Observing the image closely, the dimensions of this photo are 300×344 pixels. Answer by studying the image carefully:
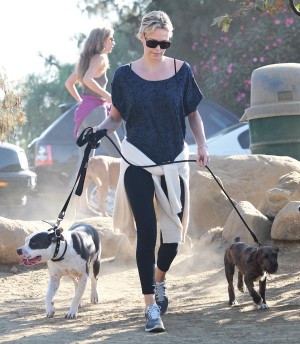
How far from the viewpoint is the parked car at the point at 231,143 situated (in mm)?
15078

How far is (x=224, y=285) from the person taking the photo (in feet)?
28.9

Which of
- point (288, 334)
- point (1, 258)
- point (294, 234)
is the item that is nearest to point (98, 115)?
point (1, 258)

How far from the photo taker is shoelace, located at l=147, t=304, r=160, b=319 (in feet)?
22.0

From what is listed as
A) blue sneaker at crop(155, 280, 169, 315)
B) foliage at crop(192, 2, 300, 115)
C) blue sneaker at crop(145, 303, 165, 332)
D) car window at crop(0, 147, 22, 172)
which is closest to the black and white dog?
blue sneaker at crop(155, 280, 169, 315)

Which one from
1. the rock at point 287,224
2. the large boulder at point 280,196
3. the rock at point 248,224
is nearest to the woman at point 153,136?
the rock at point 287,224

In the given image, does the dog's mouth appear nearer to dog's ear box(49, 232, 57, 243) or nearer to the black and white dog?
the black and white dog

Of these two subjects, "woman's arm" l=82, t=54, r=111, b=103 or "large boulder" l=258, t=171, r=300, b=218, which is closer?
"large boulder" l=258, t=171, r=300, b=218

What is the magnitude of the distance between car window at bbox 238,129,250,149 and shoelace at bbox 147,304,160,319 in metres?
8.47

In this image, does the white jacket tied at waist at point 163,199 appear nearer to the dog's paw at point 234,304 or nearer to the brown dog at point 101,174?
the dog's paw at point 234,304

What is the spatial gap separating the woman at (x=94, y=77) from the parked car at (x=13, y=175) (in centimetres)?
368

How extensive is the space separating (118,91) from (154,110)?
12.4 inches

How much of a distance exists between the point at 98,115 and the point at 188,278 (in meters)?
2.71

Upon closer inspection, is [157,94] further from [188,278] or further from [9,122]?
[9,122]

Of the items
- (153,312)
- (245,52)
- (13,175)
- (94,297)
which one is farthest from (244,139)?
(153,312)
